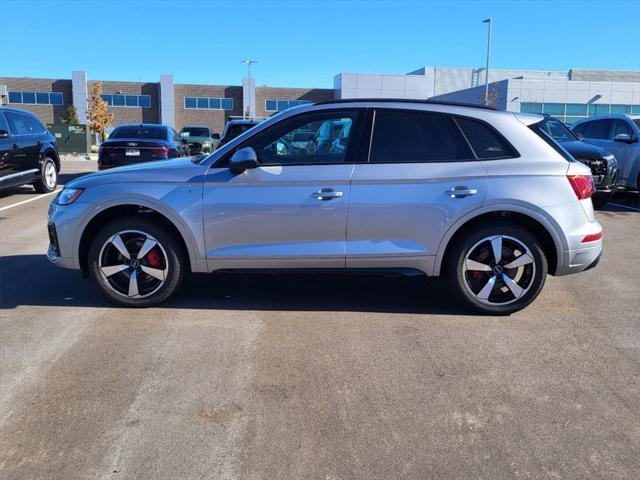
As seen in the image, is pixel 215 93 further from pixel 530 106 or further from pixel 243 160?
pixel 243 160

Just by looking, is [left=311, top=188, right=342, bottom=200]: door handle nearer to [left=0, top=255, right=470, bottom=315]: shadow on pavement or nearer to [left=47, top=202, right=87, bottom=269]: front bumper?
[left=0, top=255, right=470, bottom=315]: shadow on pavement

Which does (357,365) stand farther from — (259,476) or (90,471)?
(90,471)

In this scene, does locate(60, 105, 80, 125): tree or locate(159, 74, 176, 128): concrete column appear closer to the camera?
locate(60, 105, 80, 125): tree

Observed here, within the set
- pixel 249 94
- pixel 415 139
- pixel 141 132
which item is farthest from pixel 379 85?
pixel 415 139

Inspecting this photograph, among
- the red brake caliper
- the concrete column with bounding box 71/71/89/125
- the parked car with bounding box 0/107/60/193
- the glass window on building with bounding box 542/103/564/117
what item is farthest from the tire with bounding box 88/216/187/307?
the concrete column with bounding box 71/71/89/125

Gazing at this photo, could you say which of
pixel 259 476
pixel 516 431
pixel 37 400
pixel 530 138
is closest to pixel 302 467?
pixel 259 476

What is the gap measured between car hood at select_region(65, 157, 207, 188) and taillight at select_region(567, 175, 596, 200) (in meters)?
3.13

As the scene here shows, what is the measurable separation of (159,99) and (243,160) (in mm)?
62074

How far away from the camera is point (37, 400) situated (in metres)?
3.47

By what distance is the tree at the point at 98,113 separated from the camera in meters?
58.0

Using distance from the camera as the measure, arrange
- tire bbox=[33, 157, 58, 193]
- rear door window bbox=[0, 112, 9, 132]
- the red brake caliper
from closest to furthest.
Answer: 1. the red brake caliper
2. rear door window bbox=[0, 112, 9, 132]
3. tire bbox=[33, 157, 58, 193]

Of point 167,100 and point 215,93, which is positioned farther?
point 215,93

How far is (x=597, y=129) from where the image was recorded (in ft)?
43.8

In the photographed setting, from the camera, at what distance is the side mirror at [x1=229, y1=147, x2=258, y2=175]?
468 centimetres
